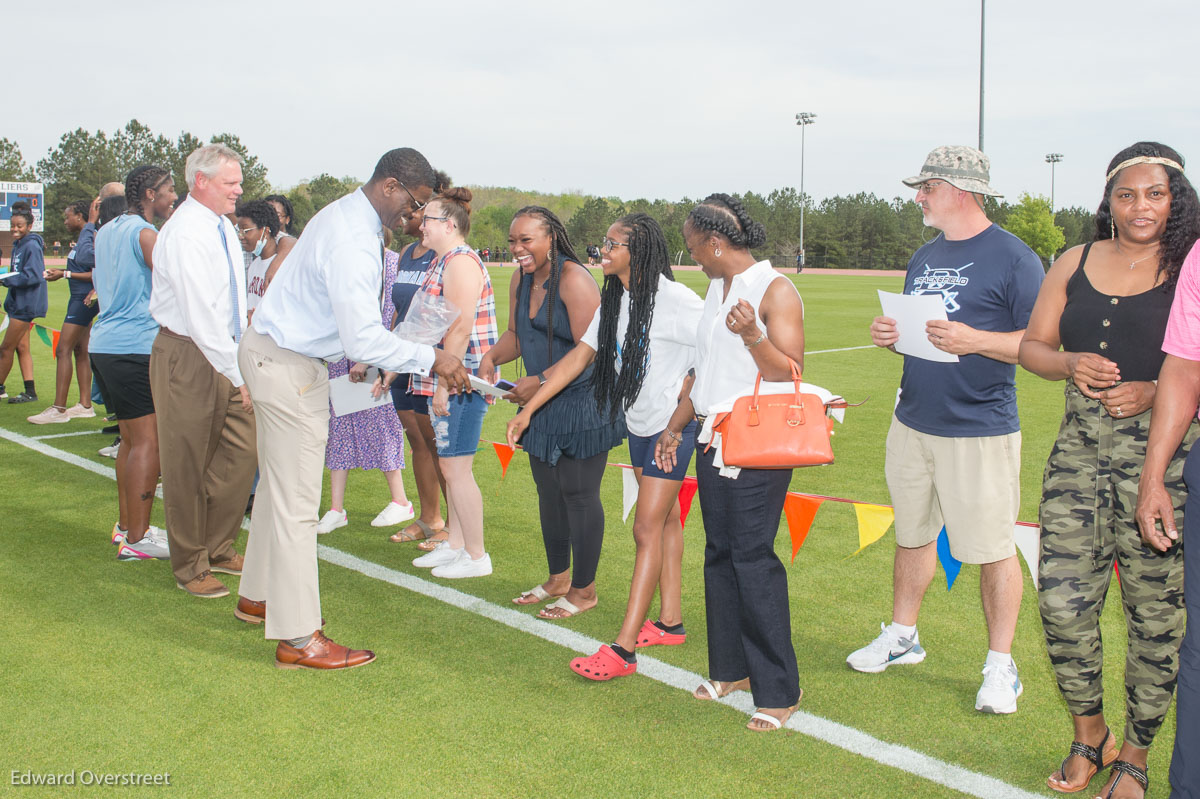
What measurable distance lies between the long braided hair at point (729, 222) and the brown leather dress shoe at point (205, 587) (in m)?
3.28

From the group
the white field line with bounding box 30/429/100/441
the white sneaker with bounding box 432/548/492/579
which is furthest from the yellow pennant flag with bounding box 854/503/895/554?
the white field line with bounding box 30/429/100/441

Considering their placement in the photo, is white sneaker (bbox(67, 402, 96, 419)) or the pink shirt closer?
the pink shirt

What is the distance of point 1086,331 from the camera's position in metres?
3.15

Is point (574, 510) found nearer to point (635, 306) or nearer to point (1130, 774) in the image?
point (635, 306)

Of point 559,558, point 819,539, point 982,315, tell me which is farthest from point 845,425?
point 982,315

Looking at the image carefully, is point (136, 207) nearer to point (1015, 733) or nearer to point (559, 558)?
point (559, 558)

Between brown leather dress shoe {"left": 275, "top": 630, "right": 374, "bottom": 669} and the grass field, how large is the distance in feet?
0.19

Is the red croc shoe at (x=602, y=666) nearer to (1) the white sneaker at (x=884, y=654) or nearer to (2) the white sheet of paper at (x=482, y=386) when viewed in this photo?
(1) the white sneaker at (x=884, y=654)

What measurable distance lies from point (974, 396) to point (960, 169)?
0.92 metres

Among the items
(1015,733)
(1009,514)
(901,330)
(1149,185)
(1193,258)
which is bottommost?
(1015,733)

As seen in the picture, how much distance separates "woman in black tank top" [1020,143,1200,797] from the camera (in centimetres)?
302

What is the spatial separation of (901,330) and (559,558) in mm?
2179

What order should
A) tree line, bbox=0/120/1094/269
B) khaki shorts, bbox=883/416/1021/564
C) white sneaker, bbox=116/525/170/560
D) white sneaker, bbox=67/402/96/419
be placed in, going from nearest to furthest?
khaki shorts, bbox=883/416/1021/564, white sneaker, bbox=116/525/170/560, white sneaker, bbox=67/402/96/419, tree line, bbox=0/120/1094/269

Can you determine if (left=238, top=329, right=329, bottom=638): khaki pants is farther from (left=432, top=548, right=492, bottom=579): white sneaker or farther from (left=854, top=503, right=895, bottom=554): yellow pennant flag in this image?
(left=854, top=503, right=895, bottom=554): yellow pennant flag
